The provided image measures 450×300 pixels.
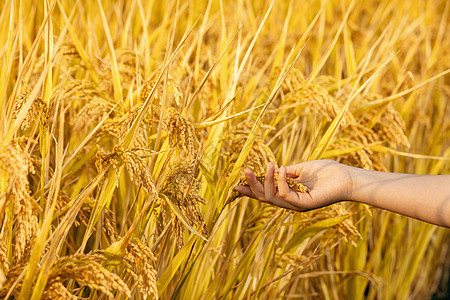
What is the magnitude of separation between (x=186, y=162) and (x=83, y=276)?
0.37 metres

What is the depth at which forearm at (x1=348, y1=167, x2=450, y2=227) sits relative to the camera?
113 cm

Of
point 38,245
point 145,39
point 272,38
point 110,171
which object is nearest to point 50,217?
point 38,245

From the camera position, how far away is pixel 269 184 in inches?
41.1

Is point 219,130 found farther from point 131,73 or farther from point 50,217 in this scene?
point 50,217

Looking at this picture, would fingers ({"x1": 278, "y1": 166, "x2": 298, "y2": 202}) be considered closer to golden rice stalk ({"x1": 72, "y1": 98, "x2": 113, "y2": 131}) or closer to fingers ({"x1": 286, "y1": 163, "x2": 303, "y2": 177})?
fingers ({"x1": 286, "y1": 163, "x2": 303, "y2": 177})

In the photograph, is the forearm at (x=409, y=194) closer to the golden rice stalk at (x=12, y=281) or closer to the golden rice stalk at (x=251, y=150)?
the golden rice stalk at (x=251, y=150)

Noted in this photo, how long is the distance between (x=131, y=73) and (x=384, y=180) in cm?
89

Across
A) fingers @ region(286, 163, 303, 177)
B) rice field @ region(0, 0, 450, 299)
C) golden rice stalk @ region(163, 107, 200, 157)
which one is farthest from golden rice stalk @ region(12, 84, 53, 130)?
fingers @ region(286, 163, 303, 177)

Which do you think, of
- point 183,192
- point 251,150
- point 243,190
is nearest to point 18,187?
point 183,192

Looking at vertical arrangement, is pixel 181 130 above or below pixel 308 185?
above

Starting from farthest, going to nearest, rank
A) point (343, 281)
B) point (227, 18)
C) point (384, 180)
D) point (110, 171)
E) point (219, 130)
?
1. point (227, 18)
2. point (343, 281)
3. point (219, 130)
4. point (384, 180)
5. point (110, 171)

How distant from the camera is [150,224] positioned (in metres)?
1.19

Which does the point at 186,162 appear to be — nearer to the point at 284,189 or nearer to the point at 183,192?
the point at 183,192

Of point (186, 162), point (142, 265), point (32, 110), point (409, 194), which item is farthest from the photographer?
point (409, 194)
